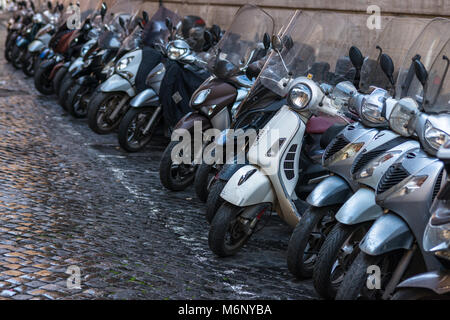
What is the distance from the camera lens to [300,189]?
472cm

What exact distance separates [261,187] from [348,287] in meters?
1.26

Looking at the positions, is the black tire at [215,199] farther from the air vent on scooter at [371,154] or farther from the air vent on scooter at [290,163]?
the air vent on scooter at [371,154]

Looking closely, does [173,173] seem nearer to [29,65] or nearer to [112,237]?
[112,237]

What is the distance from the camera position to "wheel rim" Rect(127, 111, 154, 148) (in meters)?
7.41

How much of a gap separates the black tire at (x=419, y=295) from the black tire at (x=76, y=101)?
6782mm

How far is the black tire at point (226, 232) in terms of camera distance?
14.5 ft

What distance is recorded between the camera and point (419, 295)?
2.96 metres

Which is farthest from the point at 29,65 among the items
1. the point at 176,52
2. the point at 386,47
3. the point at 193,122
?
the point at 386,47

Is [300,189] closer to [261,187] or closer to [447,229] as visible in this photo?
[261,187]

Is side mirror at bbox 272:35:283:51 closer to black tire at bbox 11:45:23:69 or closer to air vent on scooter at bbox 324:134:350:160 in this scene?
air vent on scooter at bbox 324:134:350:160

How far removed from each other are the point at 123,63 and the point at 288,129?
12.8 ft

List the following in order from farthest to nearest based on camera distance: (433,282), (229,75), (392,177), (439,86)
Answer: (229,75), (439,86), (392,177), (433,282)

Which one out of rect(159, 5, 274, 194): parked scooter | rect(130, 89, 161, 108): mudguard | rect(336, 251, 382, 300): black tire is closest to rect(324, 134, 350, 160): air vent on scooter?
rect(336, 251, 382, 300): black tire
